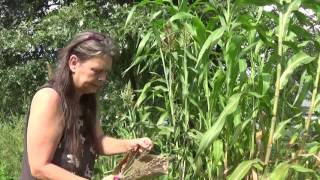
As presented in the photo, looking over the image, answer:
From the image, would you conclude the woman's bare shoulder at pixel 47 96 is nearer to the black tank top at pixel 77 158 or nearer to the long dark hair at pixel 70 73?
the long dark hair at pixel 70 73

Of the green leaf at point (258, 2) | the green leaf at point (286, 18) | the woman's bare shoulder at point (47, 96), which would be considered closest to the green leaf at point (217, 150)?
the green leaf at point (286, 18)

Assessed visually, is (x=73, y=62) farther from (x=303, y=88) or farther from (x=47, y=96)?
(x=303, y=88)

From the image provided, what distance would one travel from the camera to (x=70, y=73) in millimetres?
2869

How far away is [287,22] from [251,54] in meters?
0.74

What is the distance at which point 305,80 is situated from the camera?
3.68 metres

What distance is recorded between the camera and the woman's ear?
9.34ft

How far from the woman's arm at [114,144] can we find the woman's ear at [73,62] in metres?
0.43

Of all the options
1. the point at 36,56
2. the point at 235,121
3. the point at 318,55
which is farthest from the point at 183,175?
the point at 36,56

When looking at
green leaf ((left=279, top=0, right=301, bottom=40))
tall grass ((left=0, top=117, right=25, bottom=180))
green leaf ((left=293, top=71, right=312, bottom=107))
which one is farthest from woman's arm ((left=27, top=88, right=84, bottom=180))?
tall grass ((left=0, top=117, right=25, bottom=180))

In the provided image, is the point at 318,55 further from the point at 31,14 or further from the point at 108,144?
the point at 31,14

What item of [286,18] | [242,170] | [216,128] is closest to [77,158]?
[216,128]

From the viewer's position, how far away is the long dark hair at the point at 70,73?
2.80m

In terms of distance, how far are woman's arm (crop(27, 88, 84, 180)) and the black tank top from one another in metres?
0.10

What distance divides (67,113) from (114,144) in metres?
0.51
